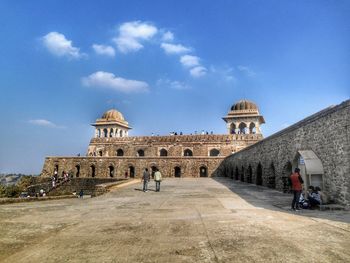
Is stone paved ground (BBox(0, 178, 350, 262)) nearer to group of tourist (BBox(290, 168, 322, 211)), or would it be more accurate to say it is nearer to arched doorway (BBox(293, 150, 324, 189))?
group of tourist (BBox(290, 168, 322, 211))

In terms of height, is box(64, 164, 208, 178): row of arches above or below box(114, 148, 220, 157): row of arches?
below

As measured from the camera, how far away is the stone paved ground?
12.3ft

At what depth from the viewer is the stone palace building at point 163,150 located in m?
33.8

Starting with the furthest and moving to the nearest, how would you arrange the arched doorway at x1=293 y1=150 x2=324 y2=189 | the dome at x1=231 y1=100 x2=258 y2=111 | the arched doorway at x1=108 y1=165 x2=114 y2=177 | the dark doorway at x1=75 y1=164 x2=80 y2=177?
1. the dome at x1=231 y1=100 x2=258 y2=111
2. the dark doorway at x1=75 y1=164 x2=80 y2=177
3. the arched doorway at x1=108 y1=165 x2=114 y2=177
4. the arched doorway at x1=293 y1=150 x2=324 y2=189

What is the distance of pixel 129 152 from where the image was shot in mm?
39656

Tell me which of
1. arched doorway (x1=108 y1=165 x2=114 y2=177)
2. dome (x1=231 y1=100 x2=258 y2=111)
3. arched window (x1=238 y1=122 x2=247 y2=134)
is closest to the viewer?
arched doorway (x1=108 y1=165 x2=114 y2=177)

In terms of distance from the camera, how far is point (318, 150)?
32.5ft

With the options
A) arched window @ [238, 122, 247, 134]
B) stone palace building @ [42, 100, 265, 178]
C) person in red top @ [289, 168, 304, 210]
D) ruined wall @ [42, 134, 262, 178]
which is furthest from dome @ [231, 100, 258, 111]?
person in red top @ [289, 168, 304, 210]

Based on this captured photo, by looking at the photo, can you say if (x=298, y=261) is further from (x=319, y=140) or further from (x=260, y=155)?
(x=260, y=155)

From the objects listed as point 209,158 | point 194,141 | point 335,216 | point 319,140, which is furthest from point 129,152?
point 335,216

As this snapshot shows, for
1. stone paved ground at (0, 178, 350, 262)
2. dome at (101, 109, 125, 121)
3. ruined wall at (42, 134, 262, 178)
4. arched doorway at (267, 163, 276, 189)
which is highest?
dome at (101, 109, 125, 121)

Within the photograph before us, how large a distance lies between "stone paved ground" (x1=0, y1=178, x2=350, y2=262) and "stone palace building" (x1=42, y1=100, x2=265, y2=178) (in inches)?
1054

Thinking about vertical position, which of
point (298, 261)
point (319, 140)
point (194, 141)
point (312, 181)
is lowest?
point (298, 261)

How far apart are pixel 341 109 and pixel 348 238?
5083 mm
